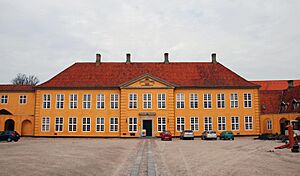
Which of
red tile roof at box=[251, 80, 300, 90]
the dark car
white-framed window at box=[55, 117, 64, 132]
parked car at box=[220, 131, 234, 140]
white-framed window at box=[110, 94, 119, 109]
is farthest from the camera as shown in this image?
red tile roof at box=[251, 80, 300, 90]

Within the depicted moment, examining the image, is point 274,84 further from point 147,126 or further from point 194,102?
point 147,126

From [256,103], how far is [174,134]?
41.8 feet

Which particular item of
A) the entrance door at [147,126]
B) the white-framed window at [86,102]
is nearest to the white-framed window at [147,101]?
the entrance door at [147,126]

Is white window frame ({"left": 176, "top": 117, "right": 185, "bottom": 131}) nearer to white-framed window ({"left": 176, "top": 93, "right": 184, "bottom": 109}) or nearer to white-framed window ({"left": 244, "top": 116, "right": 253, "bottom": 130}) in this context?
white-framed window ({"left": 176, "top": 93, "right": 184, "bottom": 109})

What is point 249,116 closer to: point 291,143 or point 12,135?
point 291,143

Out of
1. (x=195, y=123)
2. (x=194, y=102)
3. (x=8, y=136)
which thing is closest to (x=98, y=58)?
(x=194, y=102)

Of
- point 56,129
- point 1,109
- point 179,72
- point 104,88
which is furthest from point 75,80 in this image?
point 179,72

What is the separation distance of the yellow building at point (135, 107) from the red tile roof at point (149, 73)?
15 cm

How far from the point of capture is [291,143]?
77.8 ft

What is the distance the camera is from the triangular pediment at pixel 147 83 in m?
44.4

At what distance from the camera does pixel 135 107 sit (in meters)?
44.3

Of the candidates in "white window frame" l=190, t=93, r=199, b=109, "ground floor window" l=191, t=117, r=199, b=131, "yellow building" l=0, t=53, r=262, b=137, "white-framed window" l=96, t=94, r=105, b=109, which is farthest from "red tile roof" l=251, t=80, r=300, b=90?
"white-framed window" l=96, t=94, r=105, b=109

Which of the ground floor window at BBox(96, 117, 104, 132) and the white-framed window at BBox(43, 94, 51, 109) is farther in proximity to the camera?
the white-framed window at BBox(43, 94, 51, 109)

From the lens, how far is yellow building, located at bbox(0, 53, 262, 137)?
44.2m
